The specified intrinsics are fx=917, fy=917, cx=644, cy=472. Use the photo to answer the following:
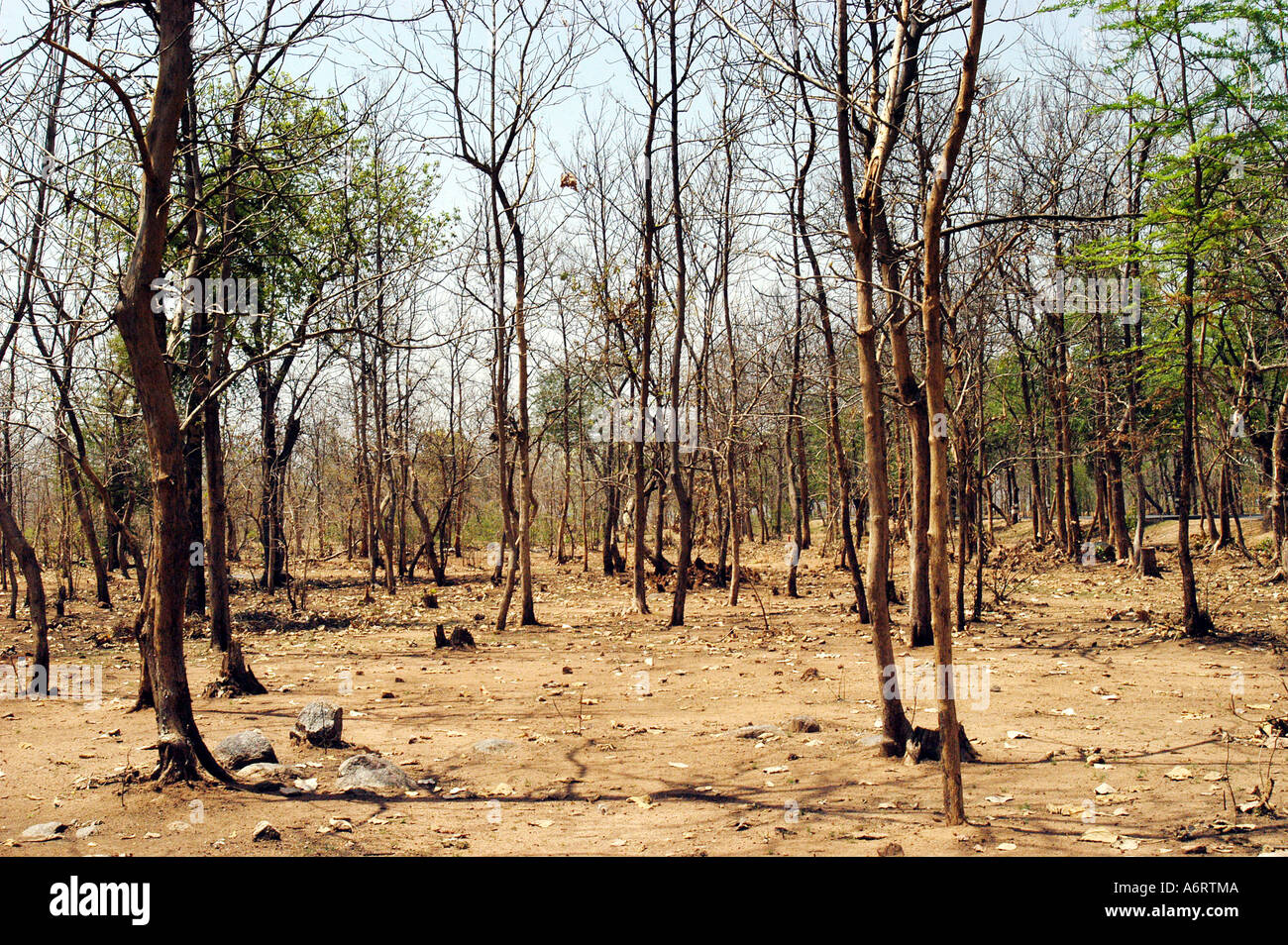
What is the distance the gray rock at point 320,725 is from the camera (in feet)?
23.3

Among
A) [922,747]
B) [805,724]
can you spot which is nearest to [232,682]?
[805,724]

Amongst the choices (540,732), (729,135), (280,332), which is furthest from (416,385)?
(540,732)

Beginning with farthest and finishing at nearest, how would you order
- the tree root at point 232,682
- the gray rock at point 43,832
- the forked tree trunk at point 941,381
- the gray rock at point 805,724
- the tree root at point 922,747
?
the tree root at point 232,682, the gray rock at point 805,724, the tree root at point 922,747, the gray rock at point 43,832, the forked tree trunk at point 941,381

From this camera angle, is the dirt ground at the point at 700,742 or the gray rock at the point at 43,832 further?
the dirt ground at the point at 700,742

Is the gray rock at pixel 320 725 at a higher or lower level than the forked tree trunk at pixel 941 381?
lower

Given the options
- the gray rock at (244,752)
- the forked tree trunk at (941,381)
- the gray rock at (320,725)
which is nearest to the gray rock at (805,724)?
the forked tree trunk at (941,381)

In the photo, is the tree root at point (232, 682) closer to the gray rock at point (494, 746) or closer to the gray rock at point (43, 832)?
the gray rock at point (494, 746)

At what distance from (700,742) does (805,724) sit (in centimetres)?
87

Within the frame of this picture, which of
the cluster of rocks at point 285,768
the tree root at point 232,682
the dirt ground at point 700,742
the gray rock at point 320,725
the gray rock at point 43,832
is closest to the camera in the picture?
the gray rock at point 43,832

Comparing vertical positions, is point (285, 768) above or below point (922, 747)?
above

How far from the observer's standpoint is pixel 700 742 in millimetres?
7508

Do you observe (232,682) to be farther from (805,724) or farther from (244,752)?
(805,724)

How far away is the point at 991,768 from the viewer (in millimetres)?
6242

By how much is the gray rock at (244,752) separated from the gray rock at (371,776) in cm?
59
